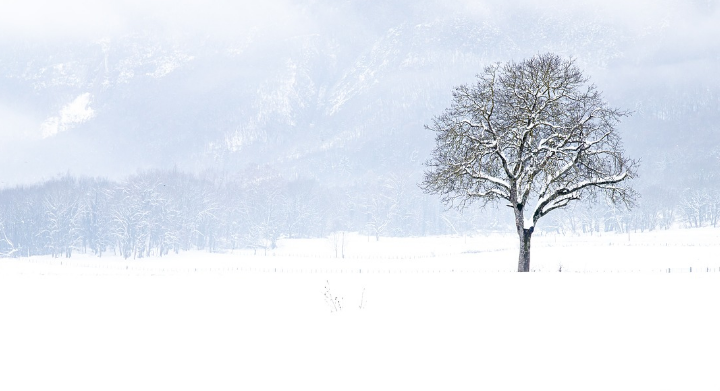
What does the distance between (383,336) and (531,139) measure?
61.5 ft

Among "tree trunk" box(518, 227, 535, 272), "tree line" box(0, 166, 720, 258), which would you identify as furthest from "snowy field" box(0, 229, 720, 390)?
"tree line" box(0, 166, 720, 258)

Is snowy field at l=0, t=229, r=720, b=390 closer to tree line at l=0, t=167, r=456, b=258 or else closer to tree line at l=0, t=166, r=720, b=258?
tree line at l=0, t=166, r=720, b=258

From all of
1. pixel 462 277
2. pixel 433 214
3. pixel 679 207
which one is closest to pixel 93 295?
pixel 462 277

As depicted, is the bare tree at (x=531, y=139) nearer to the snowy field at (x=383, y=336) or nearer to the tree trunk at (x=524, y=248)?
the tree trunk at (x=524, y=248)

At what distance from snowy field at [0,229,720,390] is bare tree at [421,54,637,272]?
7.43m

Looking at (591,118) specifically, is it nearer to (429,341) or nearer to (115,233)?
(429,341)

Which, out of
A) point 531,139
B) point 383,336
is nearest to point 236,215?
point 531,139

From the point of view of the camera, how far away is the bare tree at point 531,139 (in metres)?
25.3

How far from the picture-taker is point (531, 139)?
25.9 m

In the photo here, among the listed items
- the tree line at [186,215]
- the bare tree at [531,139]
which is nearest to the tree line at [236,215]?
the tree line at [186,215]

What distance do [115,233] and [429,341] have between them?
335 ft

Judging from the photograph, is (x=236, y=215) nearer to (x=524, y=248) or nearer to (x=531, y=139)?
(x=524, y=248)

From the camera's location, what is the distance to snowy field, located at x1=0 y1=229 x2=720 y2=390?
7832mm

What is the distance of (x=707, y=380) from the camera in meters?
7.27
